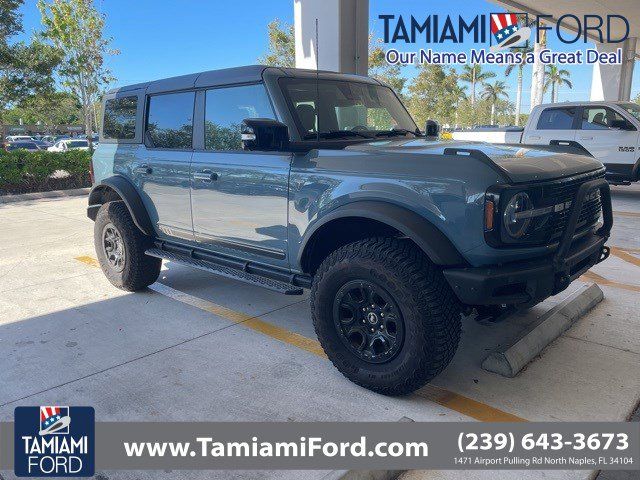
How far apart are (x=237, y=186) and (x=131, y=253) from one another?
1.64m

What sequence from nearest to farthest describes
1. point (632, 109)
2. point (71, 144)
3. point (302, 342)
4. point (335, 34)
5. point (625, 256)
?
point (302, 342) < point (625, 256) < point (335, 34) < point (632, 109) < point (71, 144)

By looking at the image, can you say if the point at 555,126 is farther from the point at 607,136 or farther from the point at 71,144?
the point at 71,144

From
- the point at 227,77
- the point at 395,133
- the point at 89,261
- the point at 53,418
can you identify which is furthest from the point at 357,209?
the point at 89,261

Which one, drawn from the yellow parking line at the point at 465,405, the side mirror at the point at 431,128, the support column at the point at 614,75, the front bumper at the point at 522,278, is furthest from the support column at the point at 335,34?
the support column at the point at 614,75

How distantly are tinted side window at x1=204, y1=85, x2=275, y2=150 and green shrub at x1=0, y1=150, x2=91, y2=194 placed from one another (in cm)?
1021

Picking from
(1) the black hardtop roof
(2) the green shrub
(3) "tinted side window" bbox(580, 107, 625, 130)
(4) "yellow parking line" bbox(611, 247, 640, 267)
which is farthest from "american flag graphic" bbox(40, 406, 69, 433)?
(2) the green shrub

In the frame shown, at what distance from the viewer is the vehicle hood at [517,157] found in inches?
104

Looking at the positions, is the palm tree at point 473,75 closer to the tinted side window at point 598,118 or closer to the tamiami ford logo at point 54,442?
the tinted side window at point 598,118

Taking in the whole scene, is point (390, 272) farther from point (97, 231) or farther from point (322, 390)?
point (97, 231)

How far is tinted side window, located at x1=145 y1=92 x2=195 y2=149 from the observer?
4.25 meters

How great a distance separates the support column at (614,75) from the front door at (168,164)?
909 inches

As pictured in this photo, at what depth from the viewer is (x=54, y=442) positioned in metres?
2.51

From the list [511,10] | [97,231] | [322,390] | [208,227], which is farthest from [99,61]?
[322,390]

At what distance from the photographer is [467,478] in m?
2.31
